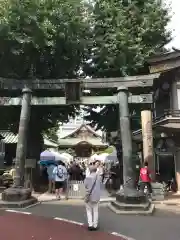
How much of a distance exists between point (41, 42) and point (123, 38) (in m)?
5.32

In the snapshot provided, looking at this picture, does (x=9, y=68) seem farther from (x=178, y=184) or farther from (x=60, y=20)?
(x=178, y=184)

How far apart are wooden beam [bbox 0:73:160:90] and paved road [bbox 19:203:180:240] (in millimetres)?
5855

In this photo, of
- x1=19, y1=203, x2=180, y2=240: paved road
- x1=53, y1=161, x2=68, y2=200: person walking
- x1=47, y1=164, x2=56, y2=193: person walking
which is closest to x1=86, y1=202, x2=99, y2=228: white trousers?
x1=19, y1=203, x2=180, y2=240: paved road

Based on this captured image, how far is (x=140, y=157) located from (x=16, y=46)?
12135mm

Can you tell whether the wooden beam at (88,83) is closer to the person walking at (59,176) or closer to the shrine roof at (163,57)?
the person walking at (59,176)

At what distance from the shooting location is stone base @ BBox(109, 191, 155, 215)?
1215 centimetres

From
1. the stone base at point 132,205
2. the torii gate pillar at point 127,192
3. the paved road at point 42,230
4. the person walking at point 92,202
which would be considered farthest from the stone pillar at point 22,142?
the person walking at point 92,202

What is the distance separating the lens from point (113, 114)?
2158cm

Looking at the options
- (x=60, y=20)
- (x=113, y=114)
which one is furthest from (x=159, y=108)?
(x=60, y=20)

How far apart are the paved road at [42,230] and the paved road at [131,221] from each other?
30.2 inches

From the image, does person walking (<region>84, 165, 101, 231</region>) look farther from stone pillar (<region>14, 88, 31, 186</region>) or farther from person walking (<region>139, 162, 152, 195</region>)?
person walking (<region>139, 162, 152, 195</region>)

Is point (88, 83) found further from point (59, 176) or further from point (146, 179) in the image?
point (146, 179)

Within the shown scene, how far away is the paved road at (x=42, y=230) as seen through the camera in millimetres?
Answer: 8273

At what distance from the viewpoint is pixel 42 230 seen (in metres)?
8.99
